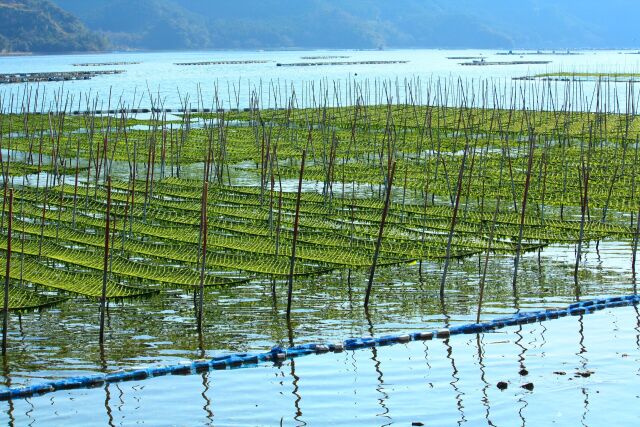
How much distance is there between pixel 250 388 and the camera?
23.1 feet

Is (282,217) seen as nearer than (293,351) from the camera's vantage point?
No

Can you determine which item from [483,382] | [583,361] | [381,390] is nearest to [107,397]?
[381,390]

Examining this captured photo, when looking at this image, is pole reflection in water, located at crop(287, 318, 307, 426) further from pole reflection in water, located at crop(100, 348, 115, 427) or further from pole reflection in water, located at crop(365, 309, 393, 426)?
pole reflection in water, located at crop(100, 348, 115, 427)

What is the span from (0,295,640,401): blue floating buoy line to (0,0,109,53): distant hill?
9860 centimetres

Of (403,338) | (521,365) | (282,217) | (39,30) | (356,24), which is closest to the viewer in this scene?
(521,365)

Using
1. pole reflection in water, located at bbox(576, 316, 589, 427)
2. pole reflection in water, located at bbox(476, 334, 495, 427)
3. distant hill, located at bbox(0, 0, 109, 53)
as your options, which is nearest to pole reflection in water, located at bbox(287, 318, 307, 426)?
pole reflection in water, located at bbox(476, 334, 495, 427)

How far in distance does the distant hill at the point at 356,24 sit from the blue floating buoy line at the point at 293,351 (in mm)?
142949

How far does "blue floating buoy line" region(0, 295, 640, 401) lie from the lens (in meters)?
6.93

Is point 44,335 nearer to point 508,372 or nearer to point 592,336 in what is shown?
point 508,372

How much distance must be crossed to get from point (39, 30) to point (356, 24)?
222 feet

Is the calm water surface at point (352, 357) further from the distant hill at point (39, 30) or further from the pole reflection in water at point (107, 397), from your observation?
the distant hill at point (39, 30)

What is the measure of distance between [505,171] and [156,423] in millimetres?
11038

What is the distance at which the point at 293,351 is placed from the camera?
766 centimetres

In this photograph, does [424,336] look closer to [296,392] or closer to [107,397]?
[296,392]
